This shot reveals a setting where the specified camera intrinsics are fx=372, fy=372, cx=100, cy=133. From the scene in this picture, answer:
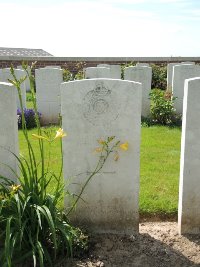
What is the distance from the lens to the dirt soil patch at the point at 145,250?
302cm

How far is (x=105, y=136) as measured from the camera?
10.9 feet

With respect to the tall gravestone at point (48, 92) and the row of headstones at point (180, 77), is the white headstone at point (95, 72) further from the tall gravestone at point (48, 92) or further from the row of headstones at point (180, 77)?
the row of headstones at point (180, 77)

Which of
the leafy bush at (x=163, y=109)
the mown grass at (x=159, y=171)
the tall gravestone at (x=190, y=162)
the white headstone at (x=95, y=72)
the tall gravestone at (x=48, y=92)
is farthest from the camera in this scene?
the white headstone at (x=95, y=72)

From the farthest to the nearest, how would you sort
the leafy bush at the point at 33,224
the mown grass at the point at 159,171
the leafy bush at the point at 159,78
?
1. the leafy bush at the point at 159,78
2. the mown grass at the point at 159,171
3. the leafy bush at the point at 33,224

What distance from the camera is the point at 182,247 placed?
326cm

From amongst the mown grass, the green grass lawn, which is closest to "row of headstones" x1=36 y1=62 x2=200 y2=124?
the green grass lawn

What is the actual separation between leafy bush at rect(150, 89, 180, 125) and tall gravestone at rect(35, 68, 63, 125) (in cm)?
214

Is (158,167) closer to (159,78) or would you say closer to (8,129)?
(8,129)

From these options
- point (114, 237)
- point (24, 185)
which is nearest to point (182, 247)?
point (114, 237)

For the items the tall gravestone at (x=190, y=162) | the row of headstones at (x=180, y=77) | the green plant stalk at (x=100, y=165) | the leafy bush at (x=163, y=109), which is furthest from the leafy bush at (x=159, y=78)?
the green plant stalk at (x=100, y=165)

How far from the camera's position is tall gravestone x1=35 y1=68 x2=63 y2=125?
8.23m

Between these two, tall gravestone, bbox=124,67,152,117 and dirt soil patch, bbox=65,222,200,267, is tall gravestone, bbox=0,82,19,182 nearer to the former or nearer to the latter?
dirt soil patch, bbox=65,222,200,267

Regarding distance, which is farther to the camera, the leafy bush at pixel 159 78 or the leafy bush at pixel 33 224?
the leafy bush at pixel 159 78

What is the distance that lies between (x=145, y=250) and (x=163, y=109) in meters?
5.27
